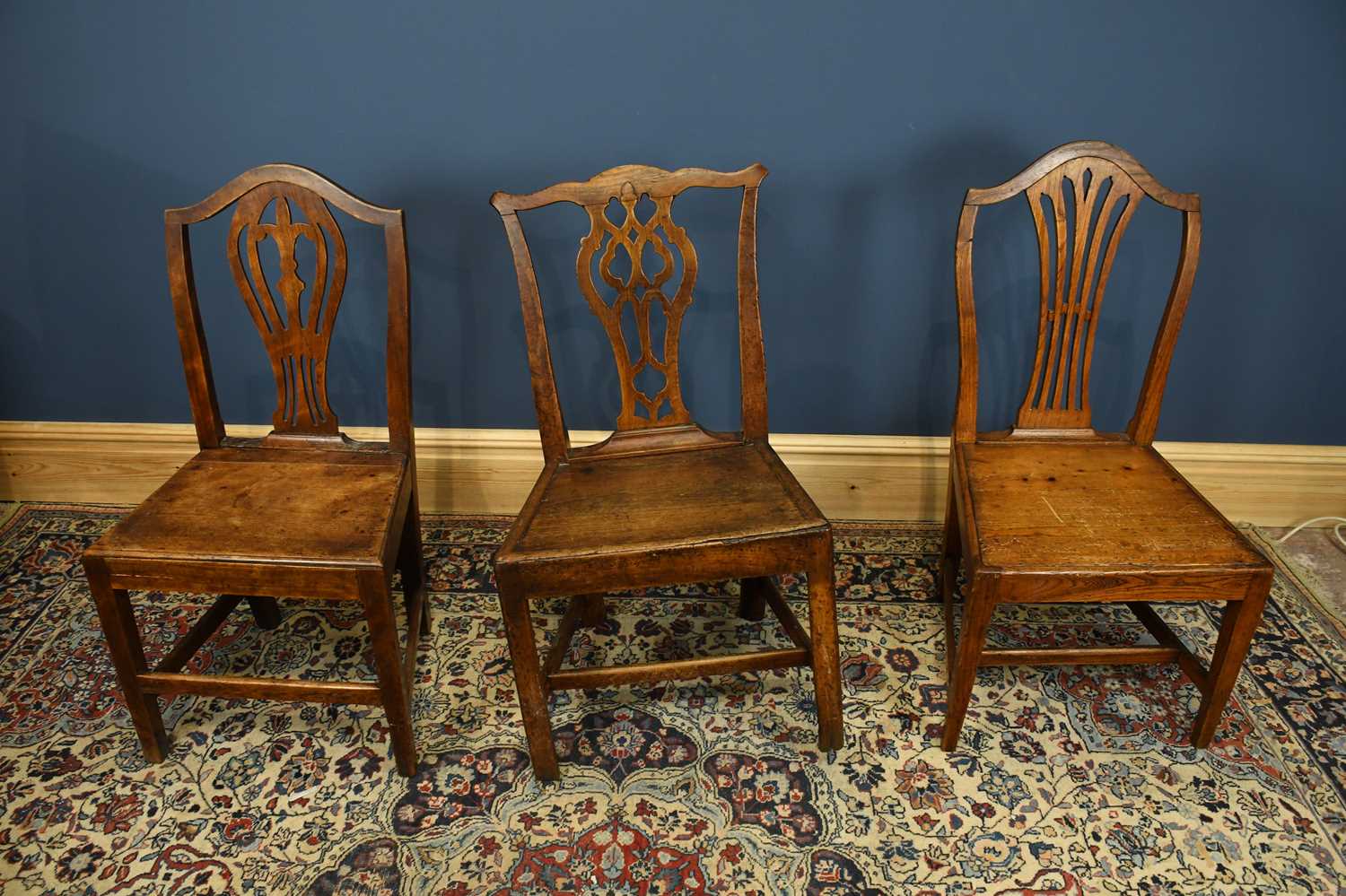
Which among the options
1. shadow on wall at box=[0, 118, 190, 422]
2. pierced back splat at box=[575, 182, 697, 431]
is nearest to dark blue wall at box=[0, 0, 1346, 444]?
shadow on wall at box=[0, 118, 190, 422]

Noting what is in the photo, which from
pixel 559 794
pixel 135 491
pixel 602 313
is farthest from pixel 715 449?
pixel 135 491

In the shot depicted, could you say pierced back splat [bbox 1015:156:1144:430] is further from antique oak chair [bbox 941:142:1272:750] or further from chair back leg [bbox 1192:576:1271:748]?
chair back leg [bbox 1192:576:1271:748]

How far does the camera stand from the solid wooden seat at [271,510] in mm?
1690

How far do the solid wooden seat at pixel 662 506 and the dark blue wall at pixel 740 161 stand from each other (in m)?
0.62

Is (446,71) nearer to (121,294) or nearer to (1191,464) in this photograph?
(121,294)

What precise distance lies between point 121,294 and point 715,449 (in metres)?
1.77

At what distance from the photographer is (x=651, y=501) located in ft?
5.87

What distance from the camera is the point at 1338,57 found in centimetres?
207

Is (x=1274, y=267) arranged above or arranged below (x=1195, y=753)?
above

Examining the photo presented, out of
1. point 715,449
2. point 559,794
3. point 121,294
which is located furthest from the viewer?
point 121,294

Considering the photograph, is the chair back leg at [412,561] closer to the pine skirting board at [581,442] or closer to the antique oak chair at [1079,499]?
the pine skirting board at [581,442]

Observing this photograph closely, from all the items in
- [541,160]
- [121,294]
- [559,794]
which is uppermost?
[541,160]

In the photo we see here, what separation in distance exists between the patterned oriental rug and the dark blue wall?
0.67 m

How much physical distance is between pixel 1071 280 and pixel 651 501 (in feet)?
3.49
